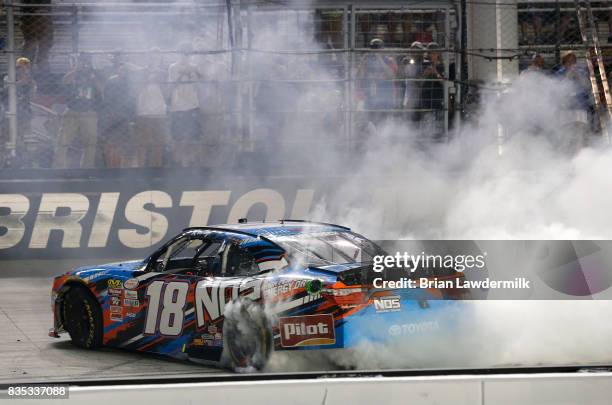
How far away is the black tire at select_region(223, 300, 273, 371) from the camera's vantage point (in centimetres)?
657

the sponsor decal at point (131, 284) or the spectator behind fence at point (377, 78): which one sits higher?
the spectator behind fence at point (377, 78)

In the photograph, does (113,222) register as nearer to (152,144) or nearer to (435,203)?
Result: (152,144)

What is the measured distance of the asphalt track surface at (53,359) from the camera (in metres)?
7.02

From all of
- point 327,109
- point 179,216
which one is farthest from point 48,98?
point 327,109

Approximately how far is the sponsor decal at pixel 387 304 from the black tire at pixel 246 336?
2.45 feet

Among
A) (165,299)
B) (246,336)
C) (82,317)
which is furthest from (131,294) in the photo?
(246,336)

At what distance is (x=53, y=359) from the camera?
7562mm

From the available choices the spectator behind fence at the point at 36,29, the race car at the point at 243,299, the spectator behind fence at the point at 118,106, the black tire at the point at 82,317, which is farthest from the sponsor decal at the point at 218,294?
the spectator behind fence at the point at 36,29

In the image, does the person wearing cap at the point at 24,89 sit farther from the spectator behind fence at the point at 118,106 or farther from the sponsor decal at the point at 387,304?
the sponsor decal at the point at 387,304

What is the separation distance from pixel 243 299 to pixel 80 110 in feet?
19.4

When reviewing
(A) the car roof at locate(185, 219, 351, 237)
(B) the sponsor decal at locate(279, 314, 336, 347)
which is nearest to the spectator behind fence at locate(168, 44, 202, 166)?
(A) the car roof at locate(185, 219, 351, 237)

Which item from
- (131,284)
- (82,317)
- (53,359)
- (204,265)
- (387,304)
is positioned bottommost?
(53,359)

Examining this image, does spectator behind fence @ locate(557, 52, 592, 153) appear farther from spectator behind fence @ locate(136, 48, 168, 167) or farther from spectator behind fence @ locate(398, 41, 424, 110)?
spectator behind fence @ locate(136, 48, 168, 167)

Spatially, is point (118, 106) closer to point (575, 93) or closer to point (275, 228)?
point (275, 228)
